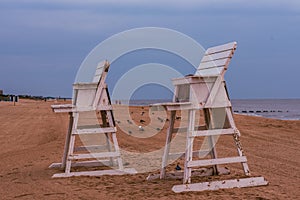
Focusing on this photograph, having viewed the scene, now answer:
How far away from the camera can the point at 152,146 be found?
15.1 metres

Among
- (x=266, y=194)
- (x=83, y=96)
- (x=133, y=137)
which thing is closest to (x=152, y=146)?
(x=133, y=137)

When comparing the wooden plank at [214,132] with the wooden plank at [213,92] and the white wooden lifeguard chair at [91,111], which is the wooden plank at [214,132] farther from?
the white wooden lifeguard chair at [91,111]

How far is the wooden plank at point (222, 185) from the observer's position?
7.79m

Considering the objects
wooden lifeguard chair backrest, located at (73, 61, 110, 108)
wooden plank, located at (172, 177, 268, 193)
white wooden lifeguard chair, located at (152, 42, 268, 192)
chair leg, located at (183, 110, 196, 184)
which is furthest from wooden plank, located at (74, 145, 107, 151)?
wooden plank, located at (172, 177, 268, 193)

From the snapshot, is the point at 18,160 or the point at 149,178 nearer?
the point at 149,178

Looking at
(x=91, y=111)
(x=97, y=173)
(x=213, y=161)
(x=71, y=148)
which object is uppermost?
(x=91, y=111)

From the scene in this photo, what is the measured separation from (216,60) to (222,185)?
211 cm

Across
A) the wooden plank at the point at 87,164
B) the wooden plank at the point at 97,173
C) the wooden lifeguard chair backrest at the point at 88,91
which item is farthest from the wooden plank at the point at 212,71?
the wooden plank at the point at 87,164

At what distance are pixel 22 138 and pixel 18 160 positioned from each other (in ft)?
19.5

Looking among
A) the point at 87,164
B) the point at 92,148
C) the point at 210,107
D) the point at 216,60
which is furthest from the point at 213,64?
the point at 92,148

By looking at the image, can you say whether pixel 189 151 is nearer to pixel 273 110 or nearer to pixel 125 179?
pixel 125 179

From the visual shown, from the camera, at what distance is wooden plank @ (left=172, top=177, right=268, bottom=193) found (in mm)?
7789

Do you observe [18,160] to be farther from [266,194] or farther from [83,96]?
[266,194]

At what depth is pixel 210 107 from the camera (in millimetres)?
8273
